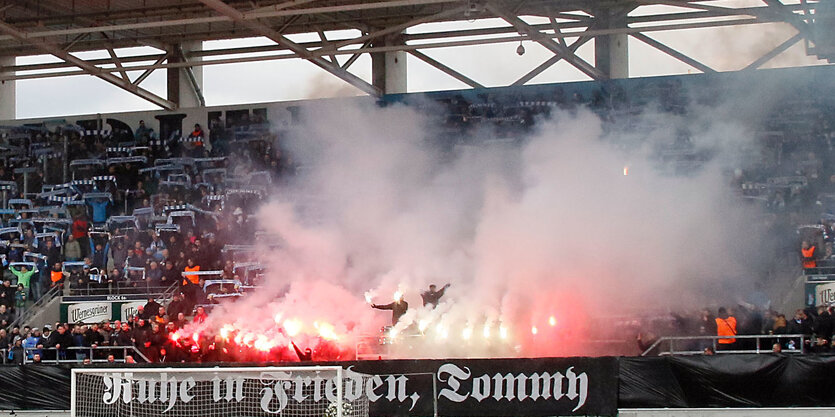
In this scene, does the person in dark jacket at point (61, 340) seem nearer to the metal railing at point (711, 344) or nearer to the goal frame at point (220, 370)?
the goal frame at point (220, 370)

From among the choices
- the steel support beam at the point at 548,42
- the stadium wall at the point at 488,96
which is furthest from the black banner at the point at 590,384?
the stadium wall at the point at 488,96

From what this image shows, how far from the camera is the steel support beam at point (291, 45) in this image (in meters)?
18.2

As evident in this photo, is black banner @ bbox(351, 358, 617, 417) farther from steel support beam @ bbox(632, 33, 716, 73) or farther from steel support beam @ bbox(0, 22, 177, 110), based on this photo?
steel support beam @ bbox(632, 33, 716, 73)

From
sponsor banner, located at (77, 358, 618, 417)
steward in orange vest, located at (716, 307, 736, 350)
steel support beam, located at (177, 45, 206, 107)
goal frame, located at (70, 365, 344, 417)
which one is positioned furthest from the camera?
steel support beam, located at (177, 45, 206, 107)

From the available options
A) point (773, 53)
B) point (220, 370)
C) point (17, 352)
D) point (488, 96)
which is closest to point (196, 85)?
point (488, 96)

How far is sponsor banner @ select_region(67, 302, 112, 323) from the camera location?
21.4 meters

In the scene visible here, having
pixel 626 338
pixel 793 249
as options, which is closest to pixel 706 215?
pixel 793 249

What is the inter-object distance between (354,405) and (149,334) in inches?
243

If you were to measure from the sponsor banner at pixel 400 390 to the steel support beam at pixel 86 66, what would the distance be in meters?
8.80

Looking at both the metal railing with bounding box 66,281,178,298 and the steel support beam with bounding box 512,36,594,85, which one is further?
the steel support beam with bounding box 512,36,594,85

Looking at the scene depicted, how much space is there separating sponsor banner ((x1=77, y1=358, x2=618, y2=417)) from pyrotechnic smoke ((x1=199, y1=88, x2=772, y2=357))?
4.23m

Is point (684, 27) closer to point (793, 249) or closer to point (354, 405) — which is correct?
point (793, 249)

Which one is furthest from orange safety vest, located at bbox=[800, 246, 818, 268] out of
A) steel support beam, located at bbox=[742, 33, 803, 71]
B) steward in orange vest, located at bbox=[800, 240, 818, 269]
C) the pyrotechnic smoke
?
steel support beam, located at bbox=[742, 33, 803, 71]

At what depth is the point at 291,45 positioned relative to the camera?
21547 millimetres
